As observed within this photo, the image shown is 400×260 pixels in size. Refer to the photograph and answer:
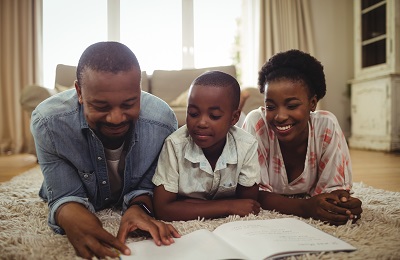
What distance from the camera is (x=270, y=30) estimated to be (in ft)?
13.6

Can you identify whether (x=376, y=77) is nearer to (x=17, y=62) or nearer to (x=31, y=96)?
(x=31, y=96)

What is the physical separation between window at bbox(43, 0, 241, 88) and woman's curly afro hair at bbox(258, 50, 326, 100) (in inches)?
122

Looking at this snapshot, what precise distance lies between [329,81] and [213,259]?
4348 millimetres

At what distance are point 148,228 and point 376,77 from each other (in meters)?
3.47

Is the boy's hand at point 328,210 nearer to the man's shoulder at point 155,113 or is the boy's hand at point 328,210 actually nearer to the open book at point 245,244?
the open book at point 245,244

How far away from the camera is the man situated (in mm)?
834

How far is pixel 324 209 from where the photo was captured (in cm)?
101

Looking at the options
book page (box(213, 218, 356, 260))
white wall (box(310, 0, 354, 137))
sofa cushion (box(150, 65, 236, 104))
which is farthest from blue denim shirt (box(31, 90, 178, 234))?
white wall (box(310, 0, 354, 137))

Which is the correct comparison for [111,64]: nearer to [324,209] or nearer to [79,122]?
[79,122]

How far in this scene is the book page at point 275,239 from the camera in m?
0.72

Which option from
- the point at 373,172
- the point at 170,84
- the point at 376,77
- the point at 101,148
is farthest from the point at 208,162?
Answer: the point at 376,77

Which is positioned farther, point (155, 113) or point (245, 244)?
point (155, 113)

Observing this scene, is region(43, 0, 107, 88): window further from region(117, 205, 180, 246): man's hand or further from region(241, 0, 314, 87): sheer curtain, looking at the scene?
region(117, 205, 180, 246): man's hand

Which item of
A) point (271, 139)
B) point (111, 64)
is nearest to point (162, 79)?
point (271, 139)
